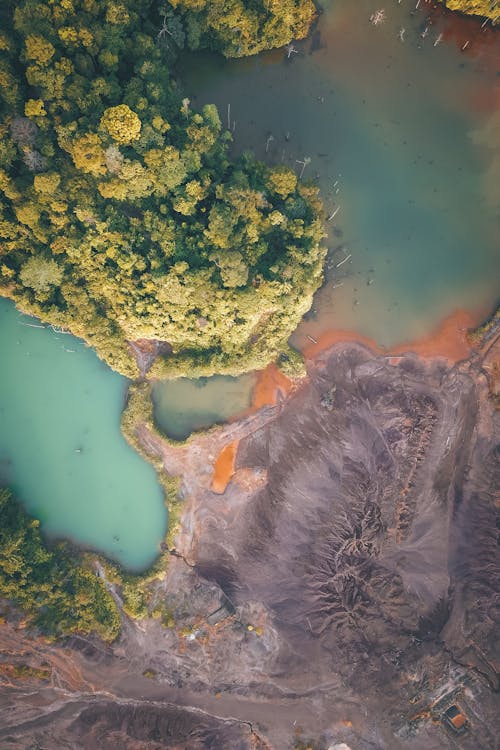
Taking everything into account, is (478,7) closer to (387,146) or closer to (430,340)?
(387,146)

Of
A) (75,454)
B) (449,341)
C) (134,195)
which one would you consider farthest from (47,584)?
(449,341)

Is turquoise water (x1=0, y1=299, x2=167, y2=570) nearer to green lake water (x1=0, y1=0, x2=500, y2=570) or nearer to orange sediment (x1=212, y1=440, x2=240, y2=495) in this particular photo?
green lake water (x1=0, y1=0, x2=500, y2=570)

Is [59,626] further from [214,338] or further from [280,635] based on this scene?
[214,338]

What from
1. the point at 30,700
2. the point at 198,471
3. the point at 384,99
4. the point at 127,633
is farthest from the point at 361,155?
the point at 30,700

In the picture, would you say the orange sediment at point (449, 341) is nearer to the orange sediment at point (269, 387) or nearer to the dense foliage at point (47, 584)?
the orange sediment at point (269, 387)

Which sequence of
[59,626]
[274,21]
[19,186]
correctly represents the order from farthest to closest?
[59,626] < [274,21] < [19,186]
